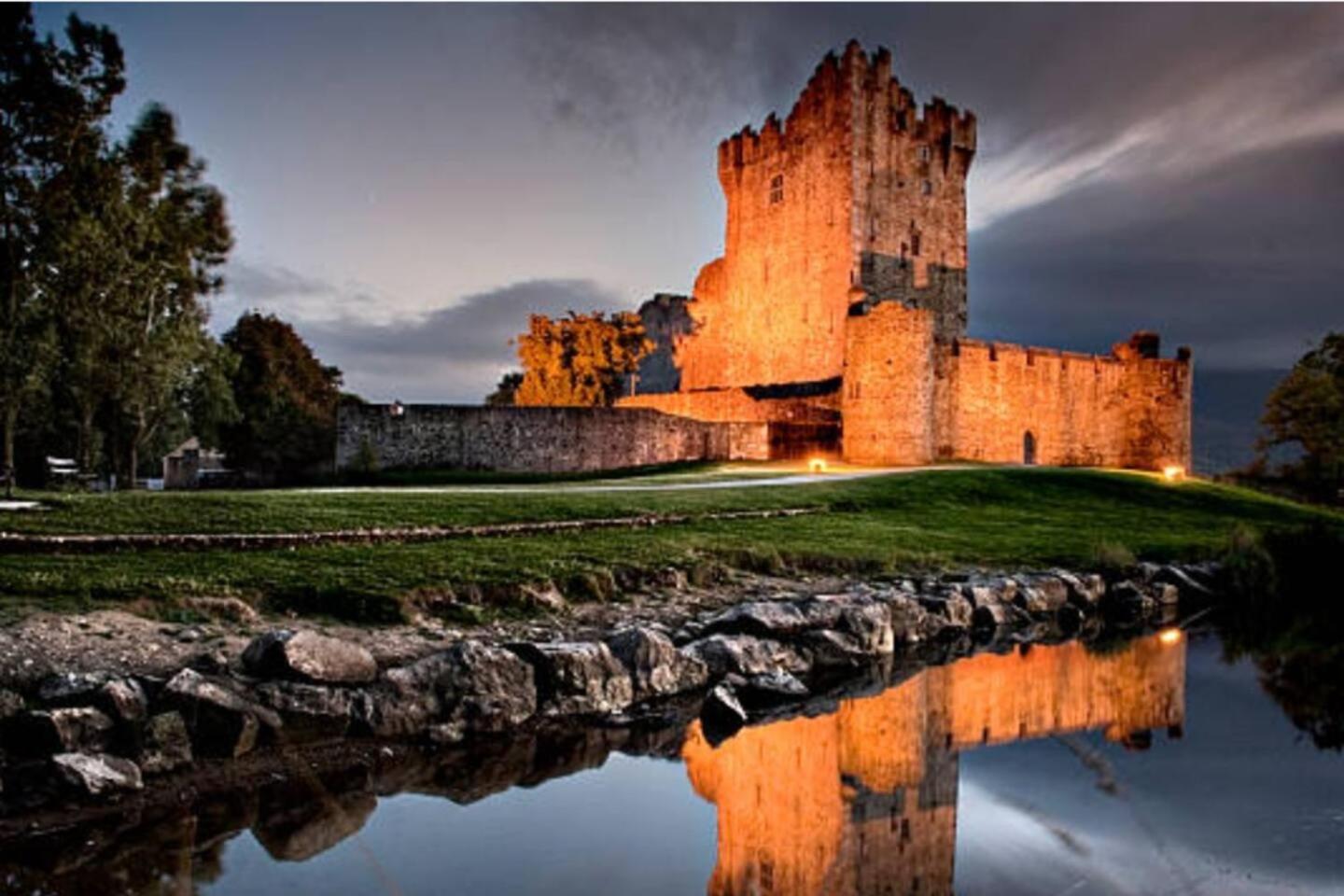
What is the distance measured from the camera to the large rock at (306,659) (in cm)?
742

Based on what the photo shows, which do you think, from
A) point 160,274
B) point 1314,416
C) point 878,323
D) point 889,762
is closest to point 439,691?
point 889,762

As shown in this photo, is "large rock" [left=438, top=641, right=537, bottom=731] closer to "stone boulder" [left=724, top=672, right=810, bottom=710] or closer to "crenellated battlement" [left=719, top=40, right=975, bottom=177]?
"stone boulder" [left=724, top=672, right=810, bottom=710]

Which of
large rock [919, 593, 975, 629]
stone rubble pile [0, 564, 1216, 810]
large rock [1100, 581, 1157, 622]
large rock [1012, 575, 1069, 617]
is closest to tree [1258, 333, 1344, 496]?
large rock [1100, 581, 1157, 622]

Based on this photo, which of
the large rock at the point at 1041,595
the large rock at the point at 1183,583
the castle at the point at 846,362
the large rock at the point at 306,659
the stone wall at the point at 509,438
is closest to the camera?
the large rock at the point at 306,659

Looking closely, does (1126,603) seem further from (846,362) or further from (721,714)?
(846,362)

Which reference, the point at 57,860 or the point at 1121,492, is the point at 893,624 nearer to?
the point at 57,860

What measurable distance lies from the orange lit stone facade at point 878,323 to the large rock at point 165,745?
2939cm

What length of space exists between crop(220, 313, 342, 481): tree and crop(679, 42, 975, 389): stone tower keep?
72.4ft

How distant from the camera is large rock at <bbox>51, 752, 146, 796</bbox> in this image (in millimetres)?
5938

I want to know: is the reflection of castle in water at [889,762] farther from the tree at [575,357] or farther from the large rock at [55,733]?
the tree at [575,357]

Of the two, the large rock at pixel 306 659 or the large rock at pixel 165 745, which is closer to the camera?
the large rock at pixel 165 745

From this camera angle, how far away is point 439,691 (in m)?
7.73

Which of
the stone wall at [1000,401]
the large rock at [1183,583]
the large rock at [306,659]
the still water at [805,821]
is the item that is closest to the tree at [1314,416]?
the stone wall at [1000,401]

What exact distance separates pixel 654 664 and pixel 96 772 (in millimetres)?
4543
